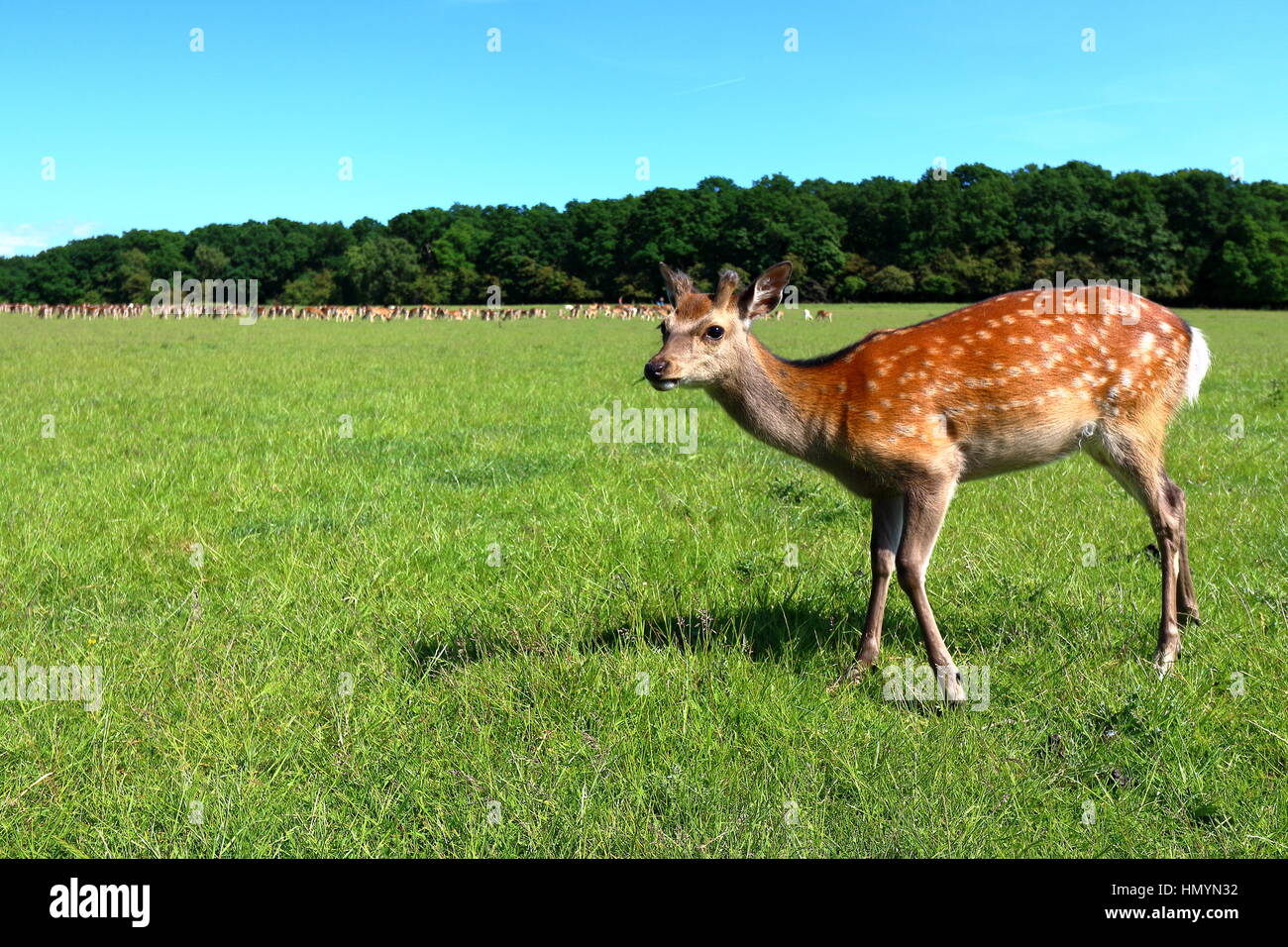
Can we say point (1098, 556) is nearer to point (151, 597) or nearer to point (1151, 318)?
point (1151, 318)

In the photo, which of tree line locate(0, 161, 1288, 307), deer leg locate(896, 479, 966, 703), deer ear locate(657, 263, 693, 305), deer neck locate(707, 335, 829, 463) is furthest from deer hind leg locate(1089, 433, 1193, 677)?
tree line locate(0, 161, 1288, 307)

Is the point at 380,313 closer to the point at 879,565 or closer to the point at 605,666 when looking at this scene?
the point at 879,565

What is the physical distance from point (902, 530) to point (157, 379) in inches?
683

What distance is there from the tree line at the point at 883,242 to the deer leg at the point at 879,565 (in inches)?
2563

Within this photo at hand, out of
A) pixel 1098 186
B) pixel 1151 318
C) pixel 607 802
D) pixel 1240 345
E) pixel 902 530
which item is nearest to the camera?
pixel 607 802

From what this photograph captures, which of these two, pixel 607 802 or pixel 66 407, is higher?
pixel 66 407

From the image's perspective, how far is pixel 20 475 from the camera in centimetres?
892

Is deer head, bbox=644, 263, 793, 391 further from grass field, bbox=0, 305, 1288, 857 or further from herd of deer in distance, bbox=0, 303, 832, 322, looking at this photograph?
herd of deer in distance, bbox=0, 303, 832, 322

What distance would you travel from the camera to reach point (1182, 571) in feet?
16.6

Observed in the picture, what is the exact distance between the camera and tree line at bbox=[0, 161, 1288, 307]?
84.2 metres

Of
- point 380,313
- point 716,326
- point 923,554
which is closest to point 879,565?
point 923,554

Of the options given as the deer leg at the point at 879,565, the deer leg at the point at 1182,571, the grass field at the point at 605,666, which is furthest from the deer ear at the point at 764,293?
the deer leg at the point at 1182,571

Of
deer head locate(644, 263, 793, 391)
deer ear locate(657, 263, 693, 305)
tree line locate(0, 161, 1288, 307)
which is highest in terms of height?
tree line locate(0, 161, 1288, 307)
